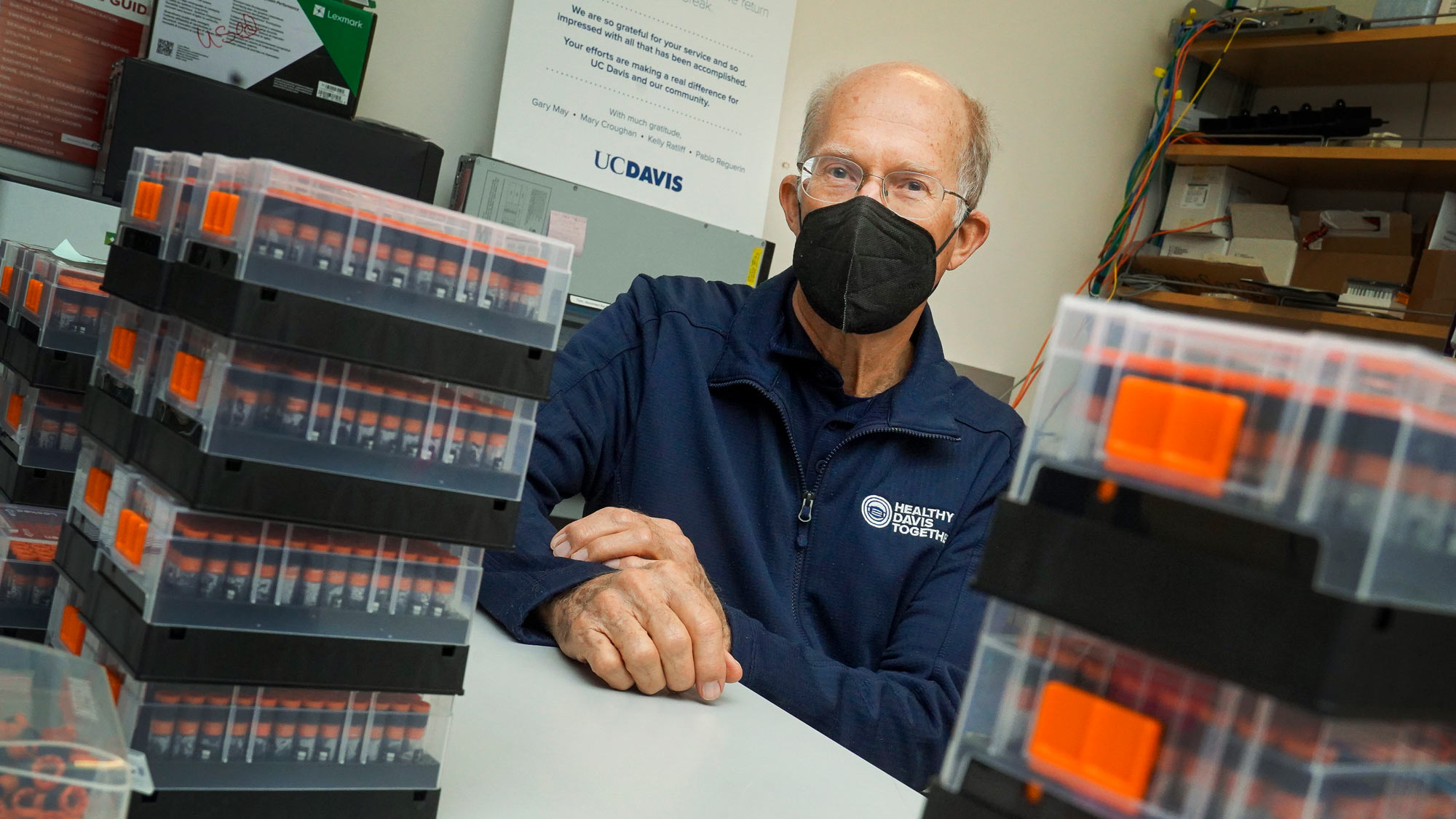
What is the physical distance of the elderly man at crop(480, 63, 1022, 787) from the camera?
4.20ft

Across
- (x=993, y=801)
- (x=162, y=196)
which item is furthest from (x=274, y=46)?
(x=993, y=801)

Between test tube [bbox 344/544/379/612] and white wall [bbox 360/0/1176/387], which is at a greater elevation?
white wall [bbox 360/0/1176/387]

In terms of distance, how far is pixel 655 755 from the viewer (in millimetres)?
721

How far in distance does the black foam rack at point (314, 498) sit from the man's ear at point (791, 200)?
3.29 feet

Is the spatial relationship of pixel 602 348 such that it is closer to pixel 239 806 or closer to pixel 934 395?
pixel 934 395

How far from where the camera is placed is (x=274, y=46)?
1897 mm

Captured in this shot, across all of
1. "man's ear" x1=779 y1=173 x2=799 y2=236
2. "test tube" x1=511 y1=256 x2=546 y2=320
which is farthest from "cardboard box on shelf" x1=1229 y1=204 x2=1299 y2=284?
"test tube" x1=511 y1=256 x2=546 y2=320

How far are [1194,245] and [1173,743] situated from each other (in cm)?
314

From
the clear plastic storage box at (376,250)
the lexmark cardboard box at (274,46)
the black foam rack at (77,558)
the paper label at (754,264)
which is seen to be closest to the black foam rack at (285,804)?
the black foam rack at (77,558)

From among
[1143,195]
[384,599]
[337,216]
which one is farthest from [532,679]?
[1143,195]

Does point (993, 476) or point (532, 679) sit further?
point (993, 476)

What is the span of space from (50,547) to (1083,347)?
688 mm

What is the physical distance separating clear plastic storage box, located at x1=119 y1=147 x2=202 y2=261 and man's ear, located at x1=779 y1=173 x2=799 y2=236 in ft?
3.15

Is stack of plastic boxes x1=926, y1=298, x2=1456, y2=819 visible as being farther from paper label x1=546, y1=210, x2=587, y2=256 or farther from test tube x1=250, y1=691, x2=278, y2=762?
paper label x1=546, y1=210, x2=587, y2=256
